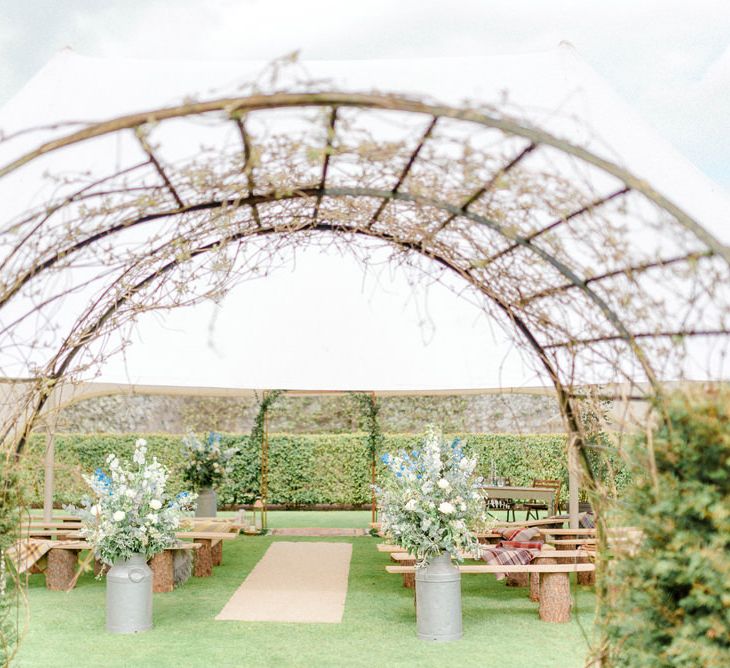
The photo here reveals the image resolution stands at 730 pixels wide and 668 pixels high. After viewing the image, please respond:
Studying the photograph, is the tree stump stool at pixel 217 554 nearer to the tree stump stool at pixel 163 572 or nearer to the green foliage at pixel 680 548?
the tree stump stool at pixel 163 572

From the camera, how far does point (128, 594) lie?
5.74m

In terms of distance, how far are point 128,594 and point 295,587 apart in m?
2.21

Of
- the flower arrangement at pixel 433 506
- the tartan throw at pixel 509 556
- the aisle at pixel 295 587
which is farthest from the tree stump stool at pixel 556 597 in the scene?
the aisle at pixel 295 587

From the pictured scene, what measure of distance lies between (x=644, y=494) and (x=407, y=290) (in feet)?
18.2

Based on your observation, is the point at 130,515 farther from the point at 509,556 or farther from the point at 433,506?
the point at 509,556

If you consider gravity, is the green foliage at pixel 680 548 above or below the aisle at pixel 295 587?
above

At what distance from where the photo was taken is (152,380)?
808cm

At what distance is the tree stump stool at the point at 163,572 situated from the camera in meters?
7.35

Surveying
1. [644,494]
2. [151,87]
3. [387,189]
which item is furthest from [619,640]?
[151,87]

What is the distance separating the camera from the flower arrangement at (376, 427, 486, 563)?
569cm

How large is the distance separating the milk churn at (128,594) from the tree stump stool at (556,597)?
9.53 feet

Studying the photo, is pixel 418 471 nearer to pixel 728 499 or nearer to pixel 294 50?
pixel 728 499

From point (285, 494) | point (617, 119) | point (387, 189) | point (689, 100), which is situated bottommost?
point (285, 494)

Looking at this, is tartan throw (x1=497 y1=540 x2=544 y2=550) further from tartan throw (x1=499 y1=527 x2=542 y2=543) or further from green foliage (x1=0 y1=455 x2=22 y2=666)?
green foliage (x1=0 y1=455 x2=22 y2=666)
